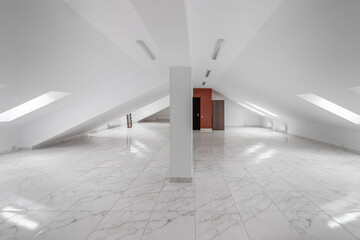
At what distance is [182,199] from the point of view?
4.05m

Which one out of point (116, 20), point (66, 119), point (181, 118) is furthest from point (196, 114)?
point (116, 20)

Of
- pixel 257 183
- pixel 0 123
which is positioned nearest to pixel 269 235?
pixel 257 183

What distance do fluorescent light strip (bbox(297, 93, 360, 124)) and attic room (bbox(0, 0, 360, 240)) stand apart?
4 centimetres

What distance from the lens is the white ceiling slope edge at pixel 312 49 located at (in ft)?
9.96

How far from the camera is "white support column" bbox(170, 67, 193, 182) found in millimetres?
5152

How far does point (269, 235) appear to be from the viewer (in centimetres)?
289

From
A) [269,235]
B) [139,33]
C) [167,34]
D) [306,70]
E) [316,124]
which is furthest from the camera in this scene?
[316,124]

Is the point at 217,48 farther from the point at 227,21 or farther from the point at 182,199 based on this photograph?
the point at 182,199

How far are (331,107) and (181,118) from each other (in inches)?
230

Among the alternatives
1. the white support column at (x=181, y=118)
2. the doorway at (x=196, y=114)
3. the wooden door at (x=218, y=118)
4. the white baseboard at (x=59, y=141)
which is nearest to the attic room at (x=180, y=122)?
the white support column at (x=181, y=118)

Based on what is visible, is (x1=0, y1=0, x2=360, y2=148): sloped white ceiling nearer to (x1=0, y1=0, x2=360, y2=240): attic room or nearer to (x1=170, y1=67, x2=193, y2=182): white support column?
(x1=0, y1=0, x2=360, y2=240): attic room

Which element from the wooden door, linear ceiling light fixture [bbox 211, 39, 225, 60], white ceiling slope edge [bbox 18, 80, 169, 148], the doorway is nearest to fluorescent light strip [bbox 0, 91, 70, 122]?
white ceiling slope edge [bbox 18, 80, 169, 148]

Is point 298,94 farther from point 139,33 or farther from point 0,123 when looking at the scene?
point 0,123

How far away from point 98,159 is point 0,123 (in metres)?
3.75
